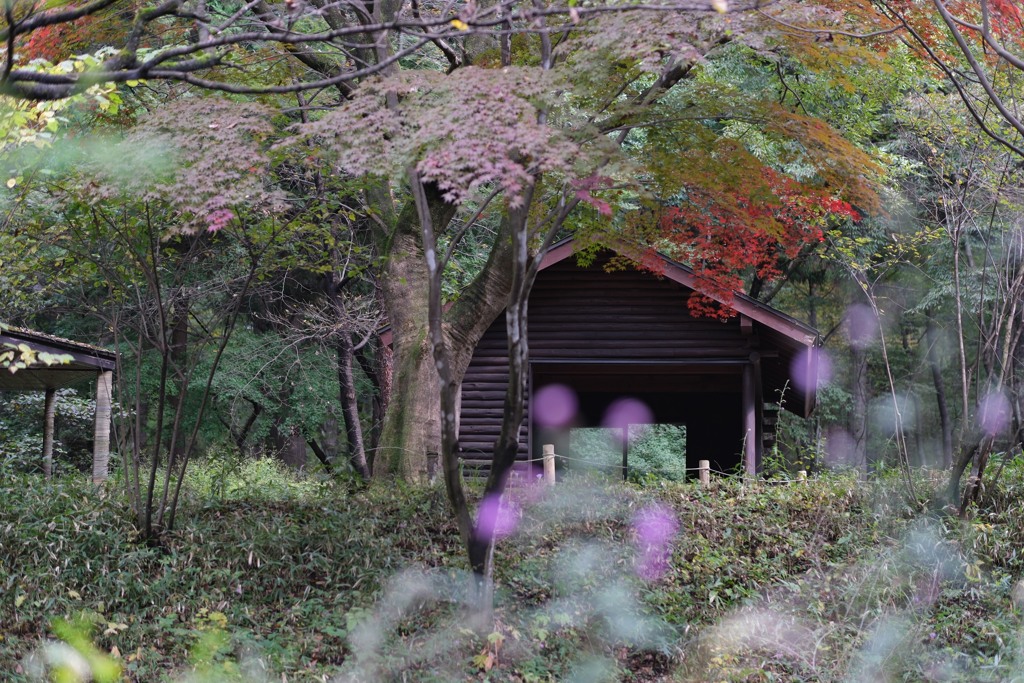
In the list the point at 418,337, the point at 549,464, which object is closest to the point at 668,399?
the point at 549,464

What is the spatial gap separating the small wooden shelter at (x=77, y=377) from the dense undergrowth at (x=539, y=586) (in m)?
2.60

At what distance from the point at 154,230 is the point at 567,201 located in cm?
410

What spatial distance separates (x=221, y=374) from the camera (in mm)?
19750

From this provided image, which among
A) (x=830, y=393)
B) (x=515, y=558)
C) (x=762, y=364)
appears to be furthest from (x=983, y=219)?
(x=830, y=393)

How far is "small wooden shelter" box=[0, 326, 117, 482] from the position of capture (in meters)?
12.0

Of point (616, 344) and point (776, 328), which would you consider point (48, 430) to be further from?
point (776, 328)

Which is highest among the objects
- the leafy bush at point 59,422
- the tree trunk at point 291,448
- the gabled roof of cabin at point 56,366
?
the gabled roof of cabin at point 56,366

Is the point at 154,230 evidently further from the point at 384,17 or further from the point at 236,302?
the point at 384,17

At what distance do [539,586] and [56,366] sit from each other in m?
8.74

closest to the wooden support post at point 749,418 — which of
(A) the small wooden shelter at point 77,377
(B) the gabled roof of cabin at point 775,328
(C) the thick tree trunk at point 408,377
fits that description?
(B) the gabled roof of cabin at point 775,328

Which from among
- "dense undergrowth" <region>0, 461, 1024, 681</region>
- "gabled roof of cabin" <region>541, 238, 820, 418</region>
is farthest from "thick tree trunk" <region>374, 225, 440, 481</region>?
"gabled roof of cabin" <region>541, 238, 820, 418</region>

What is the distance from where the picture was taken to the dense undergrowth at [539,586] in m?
7.01

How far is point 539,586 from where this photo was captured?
322 inches

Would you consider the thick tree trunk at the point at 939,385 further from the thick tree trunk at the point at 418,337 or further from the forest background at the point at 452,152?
the thick tree trunk at the point at 418,337
